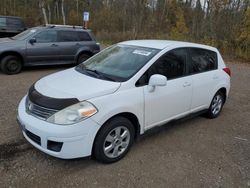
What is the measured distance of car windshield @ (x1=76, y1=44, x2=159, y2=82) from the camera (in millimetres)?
3602

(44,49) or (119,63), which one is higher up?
(119,63)

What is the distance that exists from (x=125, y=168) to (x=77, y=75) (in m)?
1.56

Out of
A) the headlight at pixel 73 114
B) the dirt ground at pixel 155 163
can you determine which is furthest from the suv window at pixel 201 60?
the headlight at pixel 73 114

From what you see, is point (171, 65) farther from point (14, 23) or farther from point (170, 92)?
point (14, 23)

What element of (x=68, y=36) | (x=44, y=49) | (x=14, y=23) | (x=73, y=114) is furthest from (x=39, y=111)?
(x=14, y=23)

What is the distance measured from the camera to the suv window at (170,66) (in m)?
3.60

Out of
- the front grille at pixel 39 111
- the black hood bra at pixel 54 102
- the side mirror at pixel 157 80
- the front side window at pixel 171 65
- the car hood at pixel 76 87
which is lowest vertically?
the front grille at pixel 39 111

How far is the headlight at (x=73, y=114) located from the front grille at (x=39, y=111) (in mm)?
60

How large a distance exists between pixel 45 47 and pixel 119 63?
5.48m

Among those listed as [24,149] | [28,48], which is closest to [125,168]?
[24,149]

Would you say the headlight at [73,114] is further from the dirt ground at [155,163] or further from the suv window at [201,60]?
the suv window at [201,60]

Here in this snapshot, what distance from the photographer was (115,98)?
317 centimetres

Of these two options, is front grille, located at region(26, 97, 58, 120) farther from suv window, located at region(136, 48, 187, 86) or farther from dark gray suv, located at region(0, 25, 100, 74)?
dark gray suv, located at region(0, 25, 100, 74)

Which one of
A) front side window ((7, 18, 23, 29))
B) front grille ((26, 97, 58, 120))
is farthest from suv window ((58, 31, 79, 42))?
front side window ((7, 18, 23, 29))
